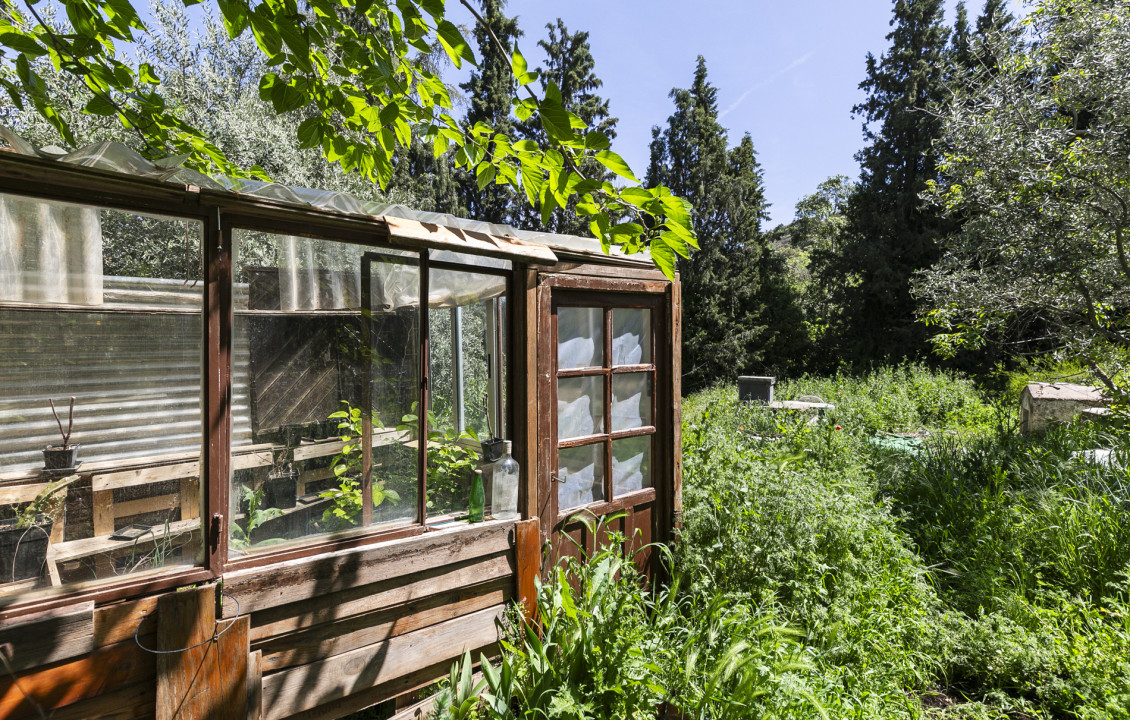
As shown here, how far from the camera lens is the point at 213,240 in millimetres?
2051

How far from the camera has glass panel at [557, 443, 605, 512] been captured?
3188mm

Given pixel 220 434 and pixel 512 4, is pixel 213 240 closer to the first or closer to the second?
pixel 220 434

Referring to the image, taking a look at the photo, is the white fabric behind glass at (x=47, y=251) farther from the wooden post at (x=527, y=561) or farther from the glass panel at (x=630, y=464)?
the glass panel at (x=630, y=464)

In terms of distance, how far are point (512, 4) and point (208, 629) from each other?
50.3ft

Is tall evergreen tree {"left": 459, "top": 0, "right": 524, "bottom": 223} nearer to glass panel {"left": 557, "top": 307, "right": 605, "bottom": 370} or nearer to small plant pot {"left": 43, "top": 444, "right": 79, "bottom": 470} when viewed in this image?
glass panel {"left": 557, "top": 307, "right": 605, "bottom": 370}

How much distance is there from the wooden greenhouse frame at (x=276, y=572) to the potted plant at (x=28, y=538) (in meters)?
0.04

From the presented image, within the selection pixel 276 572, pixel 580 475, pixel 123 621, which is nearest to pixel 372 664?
pixel 276 572

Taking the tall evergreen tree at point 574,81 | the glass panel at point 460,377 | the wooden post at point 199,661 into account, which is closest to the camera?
the wooden post at point 199,661

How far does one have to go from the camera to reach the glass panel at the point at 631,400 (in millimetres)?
3475

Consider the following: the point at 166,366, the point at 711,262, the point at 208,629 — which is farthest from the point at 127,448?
the point at 711,262

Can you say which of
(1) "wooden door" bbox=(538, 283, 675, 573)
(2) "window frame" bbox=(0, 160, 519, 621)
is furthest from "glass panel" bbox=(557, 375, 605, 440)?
(2) "window frame" bbox=(0, 160, 519, 621)

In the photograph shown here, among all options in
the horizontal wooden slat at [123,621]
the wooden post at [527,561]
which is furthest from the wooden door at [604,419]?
the horizontal wooden slat at [123,621]

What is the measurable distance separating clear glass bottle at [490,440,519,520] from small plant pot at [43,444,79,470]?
1670mm

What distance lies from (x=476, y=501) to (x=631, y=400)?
4.16 ft
